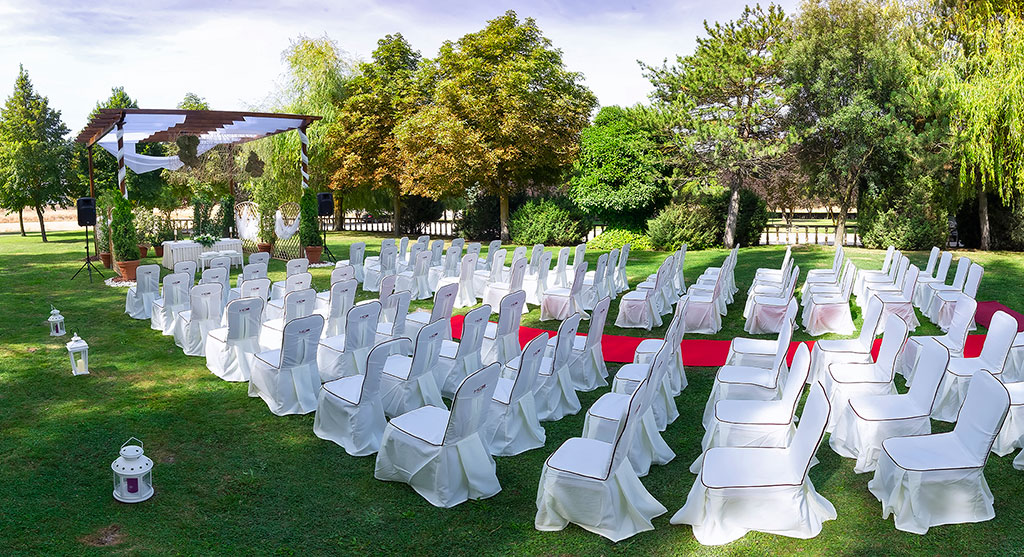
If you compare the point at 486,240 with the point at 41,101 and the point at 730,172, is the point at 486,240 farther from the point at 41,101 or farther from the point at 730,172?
the point at 41,101

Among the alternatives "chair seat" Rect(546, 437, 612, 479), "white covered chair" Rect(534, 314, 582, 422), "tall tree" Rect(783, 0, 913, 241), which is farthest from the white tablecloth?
"tall tree" Rect(783, 0, 913, 241)

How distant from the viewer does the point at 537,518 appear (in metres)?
4.34

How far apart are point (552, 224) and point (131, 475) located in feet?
59.9

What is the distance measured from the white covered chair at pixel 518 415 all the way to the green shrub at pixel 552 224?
16.6 metres

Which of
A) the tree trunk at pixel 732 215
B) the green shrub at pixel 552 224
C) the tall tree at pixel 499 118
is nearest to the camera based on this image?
the tree trunk at pixel 732 215

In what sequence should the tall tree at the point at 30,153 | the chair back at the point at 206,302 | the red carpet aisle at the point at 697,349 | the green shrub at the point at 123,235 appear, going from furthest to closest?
the tall tree at the point at 30,153 < the green shrub at the point at 123,235 < the chair back at the point at 206,302 < the red carpet aisle at the point at 697,349

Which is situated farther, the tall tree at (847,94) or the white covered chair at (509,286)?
the tall tree at (847,94)

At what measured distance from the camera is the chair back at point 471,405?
4.46m

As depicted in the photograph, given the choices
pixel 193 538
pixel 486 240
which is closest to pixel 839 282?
pixel 193 538

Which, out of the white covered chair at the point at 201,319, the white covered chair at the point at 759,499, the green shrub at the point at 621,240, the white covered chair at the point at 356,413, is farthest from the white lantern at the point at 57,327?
the green shrub at the point at 621,240

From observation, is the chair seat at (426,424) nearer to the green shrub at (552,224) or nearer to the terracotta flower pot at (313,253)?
the terracotta flower pot at (313,253)

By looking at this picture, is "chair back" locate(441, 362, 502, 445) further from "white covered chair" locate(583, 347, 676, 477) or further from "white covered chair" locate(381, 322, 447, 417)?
"white covered chair" locate(381, 322, 447, 417)

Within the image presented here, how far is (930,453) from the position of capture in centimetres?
430

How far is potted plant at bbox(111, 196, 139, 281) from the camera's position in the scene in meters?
14.4
